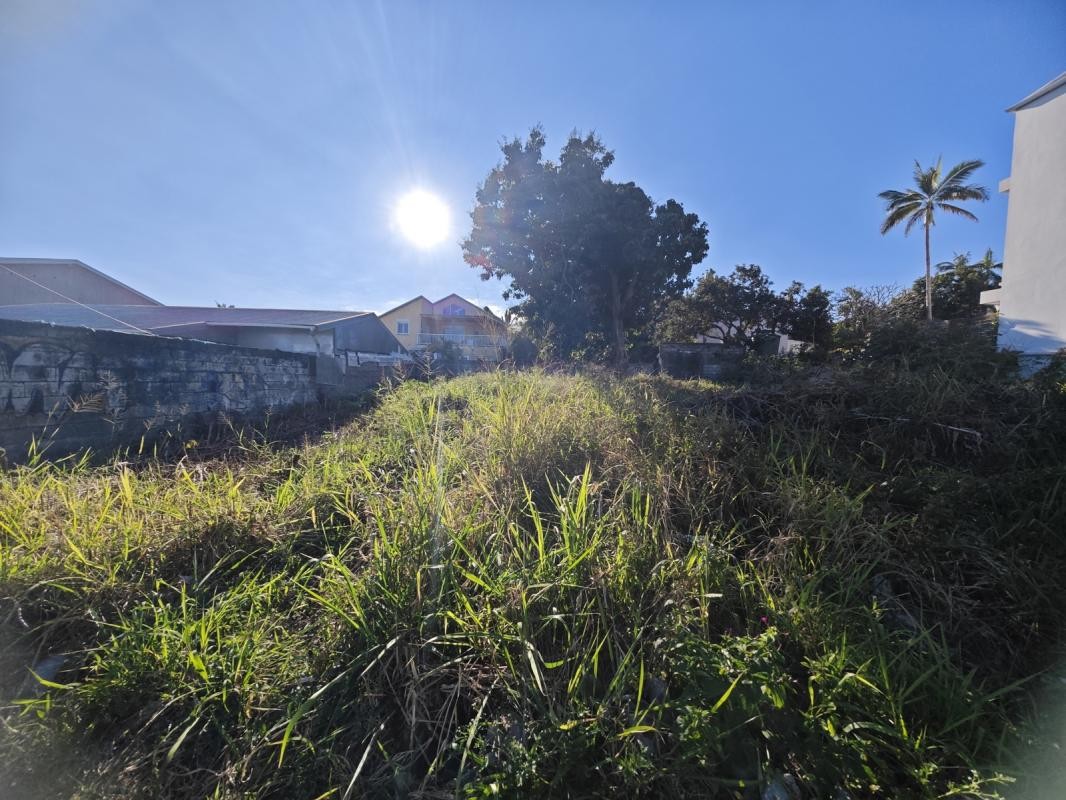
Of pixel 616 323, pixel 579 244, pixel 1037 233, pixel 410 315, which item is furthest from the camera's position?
pixel 410 315

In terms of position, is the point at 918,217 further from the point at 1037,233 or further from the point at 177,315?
the point at 177,315

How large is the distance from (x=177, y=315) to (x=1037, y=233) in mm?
25232

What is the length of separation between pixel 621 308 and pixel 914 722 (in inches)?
576

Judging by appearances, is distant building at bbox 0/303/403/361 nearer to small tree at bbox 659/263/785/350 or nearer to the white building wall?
small tree at bbox 659/263/785/350

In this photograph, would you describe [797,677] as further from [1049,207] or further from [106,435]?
[1049,207]

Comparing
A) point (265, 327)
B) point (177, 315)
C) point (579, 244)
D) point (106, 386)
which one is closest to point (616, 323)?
point (579, 244)

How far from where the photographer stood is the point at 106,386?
380 cm

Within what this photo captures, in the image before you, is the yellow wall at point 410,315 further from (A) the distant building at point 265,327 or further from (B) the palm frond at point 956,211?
(B) the palm frond at point 956,211

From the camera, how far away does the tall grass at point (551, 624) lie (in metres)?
0.96

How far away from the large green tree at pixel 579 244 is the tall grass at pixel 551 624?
10979 mm

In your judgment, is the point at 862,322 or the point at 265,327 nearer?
the point at 862,322

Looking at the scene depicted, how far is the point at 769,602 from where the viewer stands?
132cm

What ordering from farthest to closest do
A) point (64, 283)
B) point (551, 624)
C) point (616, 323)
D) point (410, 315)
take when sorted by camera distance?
point (410, 315), point (64, 283), point (616, 323), point (551, 624)

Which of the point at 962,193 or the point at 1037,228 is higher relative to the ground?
the point at 962,193
